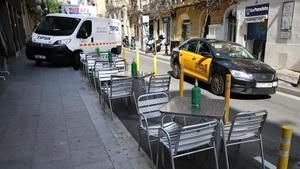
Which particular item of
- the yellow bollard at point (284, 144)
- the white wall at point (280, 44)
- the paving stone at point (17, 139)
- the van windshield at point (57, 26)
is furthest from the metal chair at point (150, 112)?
the white wall at point (280, 44)

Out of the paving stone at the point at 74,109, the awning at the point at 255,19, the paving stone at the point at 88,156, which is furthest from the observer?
the awning at the point at 255,19

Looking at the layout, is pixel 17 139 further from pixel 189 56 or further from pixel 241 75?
pixel 189 56

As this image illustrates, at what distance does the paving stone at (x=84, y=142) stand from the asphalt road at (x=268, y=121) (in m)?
0.67

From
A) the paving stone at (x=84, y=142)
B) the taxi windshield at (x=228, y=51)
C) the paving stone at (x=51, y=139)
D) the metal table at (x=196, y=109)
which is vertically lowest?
the paving stone at (x=84, y=142)

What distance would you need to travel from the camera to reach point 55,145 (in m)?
3.97

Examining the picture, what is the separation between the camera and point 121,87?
5246 millimetres

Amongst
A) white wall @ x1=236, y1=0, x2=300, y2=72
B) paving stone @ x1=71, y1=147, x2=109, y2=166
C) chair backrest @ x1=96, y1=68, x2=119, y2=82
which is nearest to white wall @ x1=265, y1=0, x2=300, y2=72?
white wall @ x1=236, y1=0, x2=300, y2=72

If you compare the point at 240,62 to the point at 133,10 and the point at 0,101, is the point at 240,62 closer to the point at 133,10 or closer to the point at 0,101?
the point at 0,101

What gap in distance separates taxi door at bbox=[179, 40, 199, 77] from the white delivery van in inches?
194

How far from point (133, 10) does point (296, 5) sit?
2360 cm

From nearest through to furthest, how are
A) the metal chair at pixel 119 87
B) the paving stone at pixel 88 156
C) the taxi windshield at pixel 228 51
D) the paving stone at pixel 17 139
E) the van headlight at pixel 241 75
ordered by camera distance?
1. the paving stone at pixel 88 156
2. the paving stone at pixel 17 139
3. the metal chair at pixel 119 87
4. the van headlight at pixel 241 75
5. the taxi windshield at pixel 228 51

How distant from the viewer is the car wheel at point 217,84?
7.08 m

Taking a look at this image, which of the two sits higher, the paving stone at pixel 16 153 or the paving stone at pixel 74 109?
the paving stone at pixel 74 109

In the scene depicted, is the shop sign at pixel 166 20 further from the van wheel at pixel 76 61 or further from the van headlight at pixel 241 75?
the van headlight at pixel 241 75
